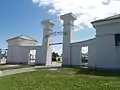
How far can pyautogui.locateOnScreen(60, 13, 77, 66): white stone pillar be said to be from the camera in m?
24.5

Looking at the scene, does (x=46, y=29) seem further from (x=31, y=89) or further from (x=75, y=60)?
(x=31, y=89)

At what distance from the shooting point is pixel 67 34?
82.2 ft

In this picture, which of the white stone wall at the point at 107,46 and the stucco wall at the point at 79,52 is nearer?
the white stone wall at the point at 107,46

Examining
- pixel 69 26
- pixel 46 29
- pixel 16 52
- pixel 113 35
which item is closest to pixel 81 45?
pixel 69 26

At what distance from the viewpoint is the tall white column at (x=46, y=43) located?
27422 millimetres

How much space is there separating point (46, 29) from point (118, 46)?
1259 cm

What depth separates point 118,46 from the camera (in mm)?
18016

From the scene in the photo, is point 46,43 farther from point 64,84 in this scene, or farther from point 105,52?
point 64,84

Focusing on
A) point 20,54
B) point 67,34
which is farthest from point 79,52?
point 20,54

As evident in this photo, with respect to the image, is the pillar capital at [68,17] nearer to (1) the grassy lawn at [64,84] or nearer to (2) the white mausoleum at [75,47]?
(2) the white mausoleum at [75,47]

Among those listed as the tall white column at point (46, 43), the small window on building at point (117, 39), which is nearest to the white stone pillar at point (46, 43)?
the tall white column at point (46, 43)

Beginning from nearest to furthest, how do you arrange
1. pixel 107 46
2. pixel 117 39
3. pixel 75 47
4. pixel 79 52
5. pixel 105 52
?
pixel 117 39, pixel 107 46, pixel 105 52, pixel 79 52, pixel 75 47

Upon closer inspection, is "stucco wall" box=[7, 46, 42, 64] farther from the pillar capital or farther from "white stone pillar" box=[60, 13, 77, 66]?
the pillar capital

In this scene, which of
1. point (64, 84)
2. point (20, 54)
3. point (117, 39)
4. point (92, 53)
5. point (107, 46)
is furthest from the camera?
point (20, 54)
